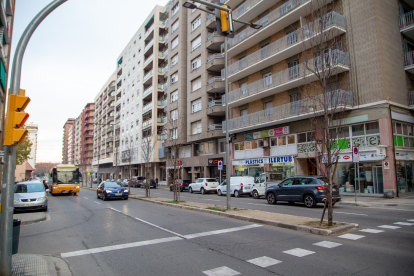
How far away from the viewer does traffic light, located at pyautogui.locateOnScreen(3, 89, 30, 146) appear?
171 inches

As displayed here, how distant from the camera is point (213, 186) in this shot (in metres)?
27.5

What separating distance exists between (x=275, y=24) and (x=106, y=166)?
66.7 m

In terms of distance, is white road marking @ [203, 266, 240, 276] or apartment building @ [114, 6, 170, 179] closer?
white road marking @ [203, 266, 240, 276]

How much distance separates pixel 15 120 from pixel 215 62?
2969cm

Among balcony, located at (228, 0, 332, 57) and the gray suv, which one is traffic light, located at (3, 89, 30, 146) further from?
balcony, located at (228, 0, 332, 57)

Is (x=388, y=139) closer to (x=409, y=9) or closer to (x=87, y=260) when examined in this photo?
(x=409, y=9)

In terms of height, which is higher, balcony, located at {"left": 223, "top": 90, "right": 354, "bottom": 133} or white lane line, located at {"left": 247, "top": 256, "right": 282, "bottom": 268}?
balcony, located at {"left": 223, "top": 90, "right": 354, "bottom": 133}

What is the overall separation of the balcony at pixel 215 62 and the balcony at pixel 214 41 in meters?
1.56

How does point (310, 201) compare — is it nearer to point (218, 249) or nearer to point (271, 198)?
point (271, 198)

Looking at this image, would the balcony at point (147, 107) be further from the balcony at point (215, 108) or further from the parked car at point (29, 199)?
the parked car at point (29, 199)

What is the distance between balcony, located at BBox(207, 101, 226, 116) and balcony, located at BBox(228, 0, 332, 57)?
5.96 m

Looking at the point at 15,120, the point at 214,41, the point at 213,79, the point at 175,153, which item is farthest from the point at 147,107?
the point at 15,120

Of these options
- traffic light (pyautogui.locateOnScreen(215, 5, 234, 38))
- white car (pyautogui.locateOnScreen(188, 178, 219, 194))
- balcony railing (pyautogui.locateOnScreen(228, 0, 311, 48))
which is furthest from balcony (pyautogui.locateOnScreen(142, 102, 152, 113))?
traffic light (pyautogui.locateOnScreen(215, 5, 234, 38))

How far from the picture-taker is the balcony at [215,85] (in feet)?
106
